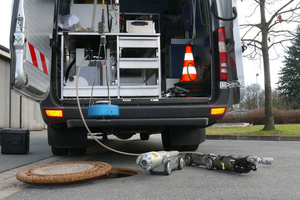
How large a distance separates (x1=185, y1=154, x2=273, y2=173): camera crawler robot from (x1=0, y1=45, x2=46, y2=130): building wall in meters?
11.8

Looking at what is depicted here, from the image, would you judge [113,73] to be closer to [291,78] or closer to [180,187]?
[180,187]

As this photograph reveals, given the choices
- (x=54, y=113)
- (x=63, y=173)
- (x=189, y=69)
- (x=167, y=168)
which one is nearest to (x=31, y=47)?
(x=54, y=113)

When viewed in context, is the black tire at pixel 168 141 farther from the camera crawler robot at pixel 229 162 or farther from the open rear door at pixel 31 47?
the open rear door at pixel 31 47

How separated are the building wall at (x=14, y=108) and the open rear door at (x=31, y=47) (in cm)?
1087

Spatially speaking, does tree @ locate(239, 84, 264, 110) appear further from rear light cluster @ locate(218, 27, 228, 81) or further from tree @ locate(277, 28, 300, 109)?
rear light cluster @ locate(218, 27, 228, 81)

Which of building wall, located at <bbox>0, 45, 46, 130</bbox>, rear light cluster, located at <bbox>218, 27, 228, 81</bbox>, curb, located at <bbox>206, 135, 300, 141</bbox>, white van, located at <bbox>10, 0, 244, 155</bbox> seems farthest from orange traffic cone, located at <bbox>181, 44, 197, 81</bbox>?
building wall, located at <bbox>0, 45, 46, 130</bbox>

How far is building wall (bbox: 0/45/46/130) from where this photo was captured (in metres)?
13.7

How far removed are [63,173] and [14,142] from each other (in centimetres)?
302

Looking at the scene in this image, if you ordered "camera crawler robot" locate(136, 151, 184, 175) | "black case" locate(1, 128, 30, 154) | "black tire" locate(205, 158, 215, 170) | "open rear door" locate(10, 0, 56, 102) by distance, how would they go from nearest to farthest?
"open rear door" locate(10, 0, 56, 102), "camera crawler robot" locate(136, 151, 184, 175), "black tire" locate(205, 158, 215, 170), "black case" locate(1, 128, 30, 154)

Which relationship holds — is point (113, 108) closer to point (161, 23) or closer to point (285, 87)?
point (161, 23)

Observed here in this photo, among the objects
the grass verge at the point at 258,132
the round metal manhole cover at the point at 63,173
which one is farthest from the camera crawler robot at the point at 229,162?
the grass verge at the point at 258,132

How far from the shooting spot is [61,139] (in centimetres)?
445

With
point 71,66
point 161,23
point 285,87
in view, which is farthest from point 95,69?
point 285,87

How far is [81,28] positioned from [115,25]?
0.53 m
